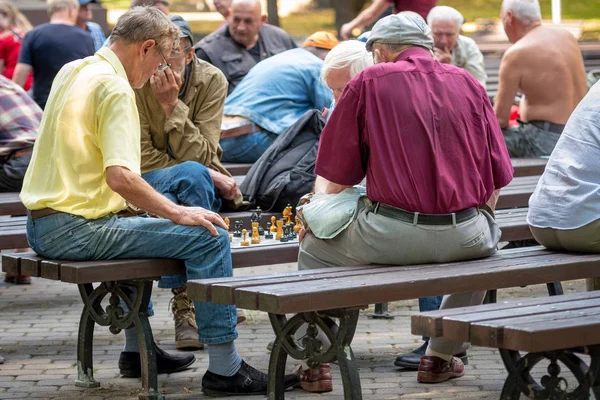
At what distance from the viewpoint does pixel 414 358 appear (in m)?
5.77

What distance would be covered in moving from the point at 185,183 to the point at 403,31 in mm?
1539

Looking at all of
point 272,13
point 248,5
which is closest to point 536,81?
point 248,5

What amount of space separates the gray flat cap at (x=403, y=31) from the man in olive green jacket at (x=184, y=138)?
128 cm

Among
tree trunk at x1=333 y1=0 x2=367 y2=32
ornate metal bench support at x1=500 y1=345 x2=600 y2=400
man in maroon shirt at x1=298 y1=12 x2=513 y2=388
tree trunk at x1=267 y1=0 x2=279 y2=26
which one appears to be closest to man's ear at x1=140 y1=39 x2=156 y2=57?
man in maroon shirt at x1=298 y1=12 x2=513 y2=388

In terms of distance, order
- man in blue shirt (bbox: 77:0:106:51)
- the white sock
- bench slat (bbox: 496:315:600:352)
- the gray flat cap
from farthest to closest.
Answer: man in blue shirt (bbox: 77:0:106:51) < the white sock < the gray flat cap < bench slat (bbox: 496:315:600:352)

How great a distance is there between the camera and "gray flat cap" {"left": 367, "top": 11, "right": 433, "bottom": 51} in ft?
16.2

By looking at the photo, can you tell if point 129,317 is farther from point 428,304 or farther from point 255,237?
point 428,304

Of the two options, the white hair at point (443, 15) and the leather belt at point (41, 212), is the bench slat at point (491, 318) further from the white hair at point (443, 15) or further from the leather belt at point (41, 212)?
the white hair at point (443, 15)

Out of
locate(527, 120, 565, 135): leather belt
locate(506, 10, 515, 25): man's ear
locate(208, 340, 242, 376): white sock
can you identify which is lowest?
locate(208, 340, 242, 376): white sock

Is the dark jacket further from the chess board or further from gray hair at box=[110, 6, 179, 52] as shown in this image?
gray hair at box=[110, 6, 179, 52]

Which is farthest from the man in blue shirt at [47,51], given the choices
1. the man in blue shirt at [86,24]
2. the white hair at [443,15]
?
the white hair at [443,15]

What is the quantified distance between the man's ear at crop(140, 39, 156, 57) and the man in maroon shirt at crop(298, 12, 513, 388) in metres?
0.82

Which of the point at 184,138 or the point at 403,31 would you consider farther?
A: the point at 184,138

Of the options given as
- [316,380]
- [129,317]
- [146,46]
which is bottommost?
[316,380]
